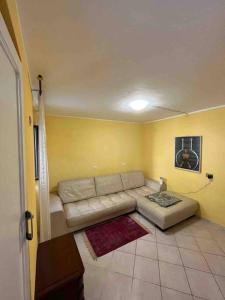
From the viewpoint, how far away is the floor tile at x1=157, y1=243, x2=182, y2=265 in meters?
1.79

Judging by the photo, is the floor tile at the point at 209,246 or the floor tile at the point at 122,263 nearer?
the floor tile at the point at 122,263

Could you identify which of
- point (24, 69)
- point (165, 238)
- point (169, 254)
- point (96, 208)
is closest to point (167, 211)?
point (165, 238)

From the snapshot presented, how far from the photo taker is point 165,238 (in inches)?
86.9

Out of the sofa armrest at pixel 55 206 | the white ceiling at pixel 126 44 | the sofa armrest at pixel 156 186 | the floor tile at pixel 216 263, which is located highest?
the white ceiling at pixel 126 44

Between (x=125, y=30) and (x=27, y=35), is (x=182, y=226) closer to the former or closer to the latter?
(x=125, y=30)

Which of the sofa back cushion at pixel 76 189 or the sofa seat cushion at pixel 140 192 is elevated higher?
the sofa back cushion at pixel 76 189

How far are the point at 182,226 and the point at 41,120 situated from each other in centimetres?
292

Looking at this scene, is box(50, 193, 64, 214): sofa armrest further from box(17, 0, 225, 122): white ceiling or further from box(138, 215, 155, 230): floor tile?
box(17, 0, 225, 122): white ceiling

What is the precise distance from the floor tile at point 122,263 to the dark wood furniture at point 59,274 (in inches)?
26.2

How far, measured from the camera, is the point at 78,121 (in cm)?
321

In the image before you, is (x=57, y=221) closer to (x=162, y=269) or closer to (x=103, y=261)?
(x=103, y=261)

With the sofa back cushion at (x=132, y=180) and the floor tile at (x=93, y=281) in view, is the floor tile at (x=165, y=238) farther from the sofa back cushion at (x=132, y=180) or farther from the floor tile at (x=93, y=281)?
the sofa back cushion at (x=132, y=180)

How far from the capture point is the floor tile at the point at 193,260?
5.53 feet

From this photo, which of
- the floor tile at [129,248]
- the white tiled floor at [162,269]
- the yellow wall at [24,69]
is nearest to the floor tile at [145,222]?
the white tiled floor at [162,269]
